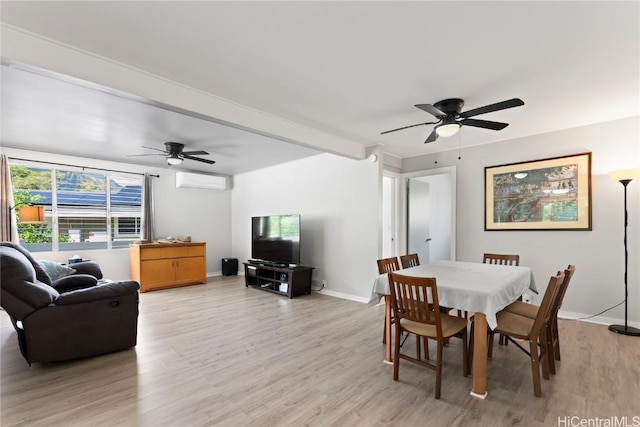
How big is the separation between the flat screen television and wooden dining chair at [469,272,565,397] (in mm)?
3383

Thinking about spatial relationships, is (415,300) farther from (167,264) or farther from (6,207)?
(6,207)

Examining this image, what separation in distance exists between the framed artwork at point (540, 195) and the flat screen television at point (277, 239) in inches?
123

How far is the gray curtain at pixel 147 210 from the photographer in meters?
6.12

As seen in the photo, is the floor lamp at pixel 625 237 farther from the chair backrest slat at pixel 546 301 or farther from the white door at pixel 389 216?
the white door at pixel 389 216

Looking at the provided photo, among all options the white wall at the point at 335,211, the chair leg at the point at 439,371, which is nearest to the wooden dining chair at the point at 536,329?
the chair leg at the point at 439,371

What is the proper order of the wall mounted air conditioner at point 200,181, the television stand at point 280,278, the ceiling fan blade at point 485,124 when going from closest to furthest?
the ceiling fan blade at point 485,124 → the television stand at point 280,278 → the wall mounted air conditioner at point 200,181

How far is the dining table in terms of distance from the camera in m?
2.13

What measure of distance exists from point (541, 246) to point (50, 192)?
8023 mm

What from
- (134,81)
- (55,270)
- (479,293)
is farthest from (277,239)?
(479,293)

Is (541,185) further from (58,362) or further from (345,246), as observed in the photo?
(58,362)

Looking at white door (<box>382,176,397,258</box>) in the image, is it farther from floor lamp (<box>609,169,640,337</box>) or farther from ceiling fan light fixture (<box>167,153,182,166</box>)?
ceiling fan light fixture (<box>167,153,182,166</box>)

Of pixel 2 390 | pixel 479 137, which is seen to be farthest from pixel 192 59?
pixel 479 137

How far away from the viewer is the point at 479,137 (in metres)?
4.21

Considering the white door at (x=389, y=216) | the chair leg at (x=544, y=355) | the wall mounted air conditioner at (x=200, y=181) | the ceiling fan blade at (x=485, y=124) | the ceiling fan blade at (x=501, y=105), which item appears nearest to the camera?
the chair leg at (x=544, y=355)
